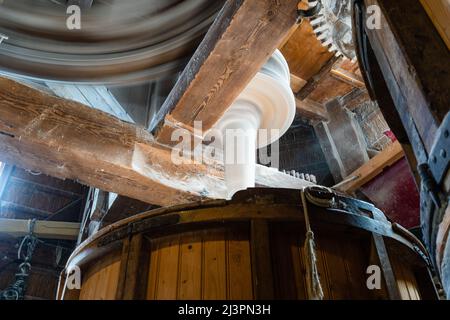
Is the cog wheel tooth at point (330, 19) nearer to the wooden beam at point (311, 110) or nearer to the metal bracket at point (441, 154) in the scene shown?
the metal bracket at point (441, 154)

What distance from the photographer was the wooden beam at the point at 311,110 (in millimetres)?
5664

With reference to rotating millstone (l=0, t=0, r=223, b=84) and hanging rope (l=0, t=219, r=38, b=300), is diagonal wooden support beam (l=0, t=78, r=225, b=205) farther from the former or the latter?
hanging rope (l=0, t=219, r=38, b=300)

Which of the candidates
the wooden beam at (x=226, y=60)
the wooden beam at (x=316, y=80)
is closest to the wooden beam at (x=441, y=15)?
the wooden beam at (x=226, y=60)

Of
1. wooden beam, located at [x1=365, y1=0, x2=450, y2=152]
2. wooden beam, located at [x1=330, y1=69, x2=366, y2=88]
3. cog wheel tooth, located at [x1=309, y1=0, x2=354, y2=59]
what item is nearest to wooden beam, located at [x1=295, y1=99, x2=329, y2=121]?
wooden beam, located at [x1=330, y1=69, x2=366, y2=88]

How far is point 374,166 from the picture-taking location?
4.25 meters

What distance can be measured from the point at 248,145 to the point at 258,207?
1089 mm

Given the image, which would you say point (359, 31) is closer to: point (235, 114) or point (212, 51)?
point (212, 51)

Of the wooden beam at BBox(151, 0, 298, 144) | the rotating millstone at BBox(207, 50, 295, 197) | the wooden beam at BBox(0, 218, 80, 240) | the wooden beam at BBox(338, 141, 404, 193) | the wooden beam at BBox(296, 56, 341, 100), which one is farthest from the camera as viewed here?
the wooden beam at BBox(0, 218, 80, 240)

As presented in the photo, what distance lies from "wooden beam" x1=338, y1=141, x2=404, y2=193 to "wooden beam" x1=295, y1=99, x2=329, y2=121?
139cm

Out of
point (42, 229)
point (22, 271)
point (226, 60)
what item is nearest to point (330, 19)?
point (226, 60)

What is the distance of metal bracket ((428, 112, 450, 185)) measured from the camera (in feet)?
2.91

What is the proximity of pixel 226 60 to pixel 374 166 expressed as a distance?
2.66 metres

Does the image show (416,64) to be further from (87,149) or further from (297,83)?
(297,83)

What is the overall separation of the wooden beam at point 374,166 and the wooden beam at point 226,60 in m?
2.29
